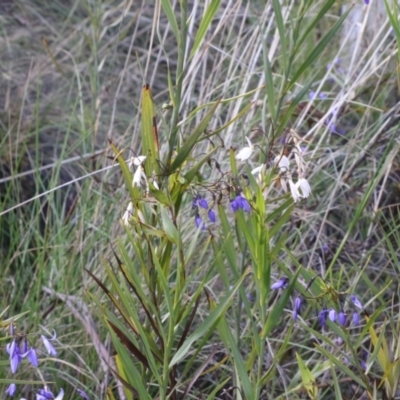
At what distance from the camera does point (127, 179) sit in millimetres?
1080

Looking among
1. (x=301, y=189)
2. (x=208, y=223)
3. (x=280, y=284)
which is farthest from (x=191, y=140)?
(x=208, y=223)

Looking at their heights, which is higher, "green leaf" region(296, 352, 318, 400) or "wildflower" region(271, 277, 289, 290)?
"wildflower" region(271, 277, 289, 290)

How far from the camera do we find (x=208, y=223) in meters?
1.95

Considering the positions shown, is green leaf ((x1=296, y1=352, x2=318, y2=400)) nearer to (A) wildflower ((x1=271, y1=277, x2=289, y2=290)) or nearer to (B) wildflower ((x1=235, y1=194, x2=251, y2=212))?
(A) wildflower ((x1=271, y1=277, x2=289, y2=290))

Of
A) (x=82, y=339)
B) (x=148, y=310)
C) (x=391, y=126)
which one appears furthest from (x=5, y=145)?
(x=148, y=310)

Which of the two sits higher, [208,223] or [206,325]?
[206,325]

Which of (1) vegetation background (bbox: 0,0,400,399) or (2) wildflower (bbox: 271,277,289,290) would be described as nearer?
(1) vegetation background (bbox: 0,0,400,399)

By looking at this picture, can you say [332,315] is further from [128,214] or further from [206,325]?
[128,214]

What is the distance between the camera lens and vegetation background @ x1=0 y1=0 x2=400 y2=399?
1093 mm

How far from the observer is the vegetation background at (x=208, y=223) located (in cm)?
109

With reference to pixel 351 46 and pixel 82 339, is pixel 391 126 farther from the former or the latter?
pixel 82 339

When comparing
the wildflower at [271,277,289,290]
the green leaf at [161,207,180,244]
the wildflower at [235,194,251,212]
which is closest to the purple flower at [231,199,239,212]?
the wildflower at [235,194,251,212]

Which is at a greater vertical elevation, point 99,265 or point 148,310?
point 148,310

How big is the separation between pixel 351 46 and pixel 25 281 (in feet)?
5.20
